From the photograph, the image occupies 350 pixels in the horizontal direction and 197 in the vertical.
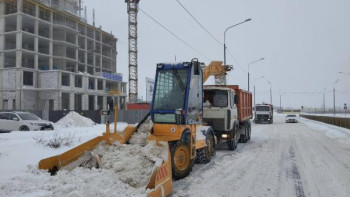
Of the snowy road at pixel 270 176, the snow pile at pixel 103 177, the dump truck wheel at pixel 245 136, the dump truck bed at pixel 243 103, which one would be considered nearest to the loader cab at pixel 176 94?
the snow pile at pixel 103 177

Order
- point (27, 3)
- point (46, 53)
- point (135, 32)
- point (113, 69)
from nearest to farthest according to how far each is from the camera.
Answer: point (27, 3), point (46, 53), point (135, 32), point (113, 69)

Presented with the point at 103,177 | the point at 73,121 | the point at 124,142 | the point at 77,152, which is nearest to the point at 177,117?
the point at 124,142

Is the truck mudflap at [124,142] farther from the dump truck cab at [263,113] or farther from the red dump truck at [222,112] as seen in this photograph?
the dump truck cab at [263,113]

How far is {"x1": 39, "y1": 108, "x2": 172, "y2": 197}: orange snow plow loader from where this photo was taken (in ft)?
20.2

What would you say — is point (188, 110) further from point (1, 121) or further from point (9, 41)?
point (9, 41)

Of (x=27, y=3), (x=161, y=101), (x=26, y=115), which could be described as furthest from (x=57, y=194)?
(x=27, y=3)

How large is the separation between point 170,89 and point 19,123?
14857 millimetres

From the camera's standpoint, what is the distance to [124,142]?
8.47m

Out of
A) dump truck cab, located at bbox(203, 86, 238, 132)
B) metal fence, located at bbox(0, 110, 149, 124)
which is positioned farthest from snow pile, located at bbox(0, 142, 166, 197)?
metal fence, located at bbox(0, 110, 149, 124)

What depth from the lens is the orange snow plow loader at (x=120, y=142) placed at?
617 cm

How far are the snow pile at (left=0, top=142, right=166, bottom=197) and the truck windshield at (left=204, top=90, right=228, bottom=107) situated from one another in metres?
5.87

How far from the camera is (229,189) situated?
7277 millimetres

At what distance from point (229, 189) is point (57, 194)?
3753 millimetres

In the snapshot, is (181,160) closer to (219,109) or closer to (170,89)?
(170,89)
